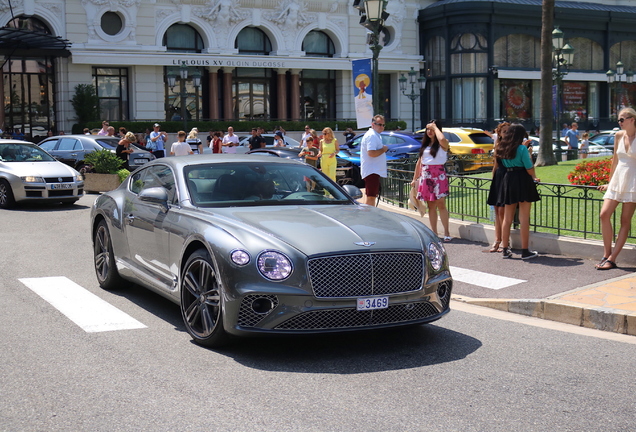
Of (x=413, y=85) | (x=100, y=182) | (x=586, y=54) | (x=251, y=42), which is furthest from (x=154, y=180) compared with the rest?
(x=586, y=54)

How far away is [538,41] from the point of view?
49406 millimetres

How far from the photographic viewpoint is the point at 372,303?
602 centimetres

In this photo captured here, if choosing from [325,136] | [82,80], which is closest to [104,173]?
[325,136]

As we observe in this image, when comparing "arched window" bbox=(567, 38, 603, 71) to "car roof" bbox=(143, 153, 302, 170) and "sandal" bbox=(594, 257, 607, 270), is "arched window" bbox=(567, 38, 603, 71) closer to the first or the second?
"sandal" bbox=(594, 257, 607, 270)

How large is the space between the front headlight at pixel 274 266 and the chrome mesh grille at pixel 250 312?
0.51 ft

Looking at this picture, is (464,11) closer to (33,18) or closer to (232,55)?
(232,55)

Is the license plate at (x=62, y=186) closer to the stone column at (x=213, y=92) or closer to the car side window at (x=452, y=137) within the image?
the car side window at (x=452, y=137)

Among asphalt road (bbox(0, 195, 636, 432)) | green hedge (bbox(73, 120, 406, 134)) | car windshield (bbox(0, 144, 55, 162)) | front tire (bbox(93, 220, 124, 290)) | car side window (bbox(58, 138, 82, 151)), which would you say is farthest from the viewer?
green hedge (bbox(73, 120, 406, 134))

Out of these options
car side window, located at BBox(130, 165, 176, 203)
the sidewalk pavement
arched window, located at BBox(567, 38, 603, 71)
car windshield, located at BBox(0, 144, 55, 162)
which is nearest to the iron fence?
the sidewalk pavement

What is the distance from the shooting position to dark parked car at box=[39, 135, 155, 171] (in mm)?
24188

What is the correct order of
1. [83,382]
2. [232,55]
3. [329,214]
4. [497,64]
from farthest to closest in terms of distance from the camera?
[497,64] < [232,55] < [329,214] < [83,382]

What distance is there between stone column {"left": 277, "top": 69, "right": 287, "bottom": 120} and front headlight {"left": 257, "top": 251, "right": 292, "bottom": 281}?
41226mm

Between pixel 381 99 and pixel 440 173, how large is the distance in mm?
38702

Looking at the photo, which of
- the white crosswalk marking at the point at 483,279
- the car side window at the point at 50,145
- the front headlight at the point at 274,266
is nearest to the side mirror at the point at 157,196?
the front headlight at the point at 274,266
